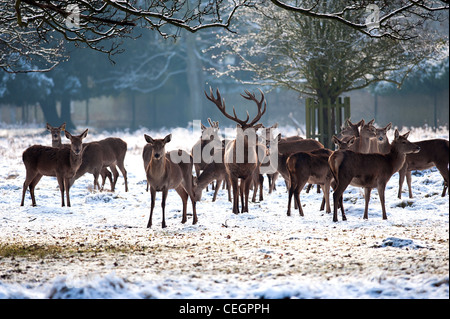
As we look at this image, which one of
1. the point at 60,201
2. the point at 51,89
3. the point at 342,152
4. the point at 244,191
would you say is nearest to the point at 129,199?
the point at 60,201

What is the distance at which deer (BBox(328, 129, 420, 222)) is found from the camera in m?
10.3

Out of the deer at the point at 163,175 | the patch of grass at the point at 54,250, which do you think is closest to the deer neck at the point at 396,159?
the deer at the point at 163,175

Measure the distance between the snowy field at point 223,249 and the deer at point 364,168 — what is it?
0.53 m

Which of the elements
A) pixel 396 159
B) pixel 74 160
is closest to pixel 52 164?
pixel 74 160

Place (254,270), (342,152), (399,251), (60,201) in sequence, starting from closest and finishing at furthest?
(254,270)
(399,251)
(342,152)
(60,201)

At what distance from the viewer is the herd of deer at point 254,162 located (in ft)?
33.8

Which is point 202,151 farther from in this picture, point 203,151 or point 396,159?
point 396,159

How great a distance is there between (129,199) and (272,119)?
3479 cm

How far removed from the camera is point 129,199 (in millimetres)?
13422

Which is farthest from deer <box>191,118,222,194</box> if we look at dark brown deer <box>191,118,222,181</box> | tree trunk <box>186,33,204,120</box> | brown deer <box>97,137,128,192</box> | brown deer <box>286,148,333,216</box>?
tree trunk <box>186,33,204,120</box>

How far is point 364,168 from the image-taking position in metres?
10.3

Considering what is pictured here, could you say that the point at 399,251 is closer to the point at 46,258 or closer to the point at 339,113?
the point at 46,258

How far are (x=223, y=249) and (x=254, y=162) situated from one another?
4.33m
